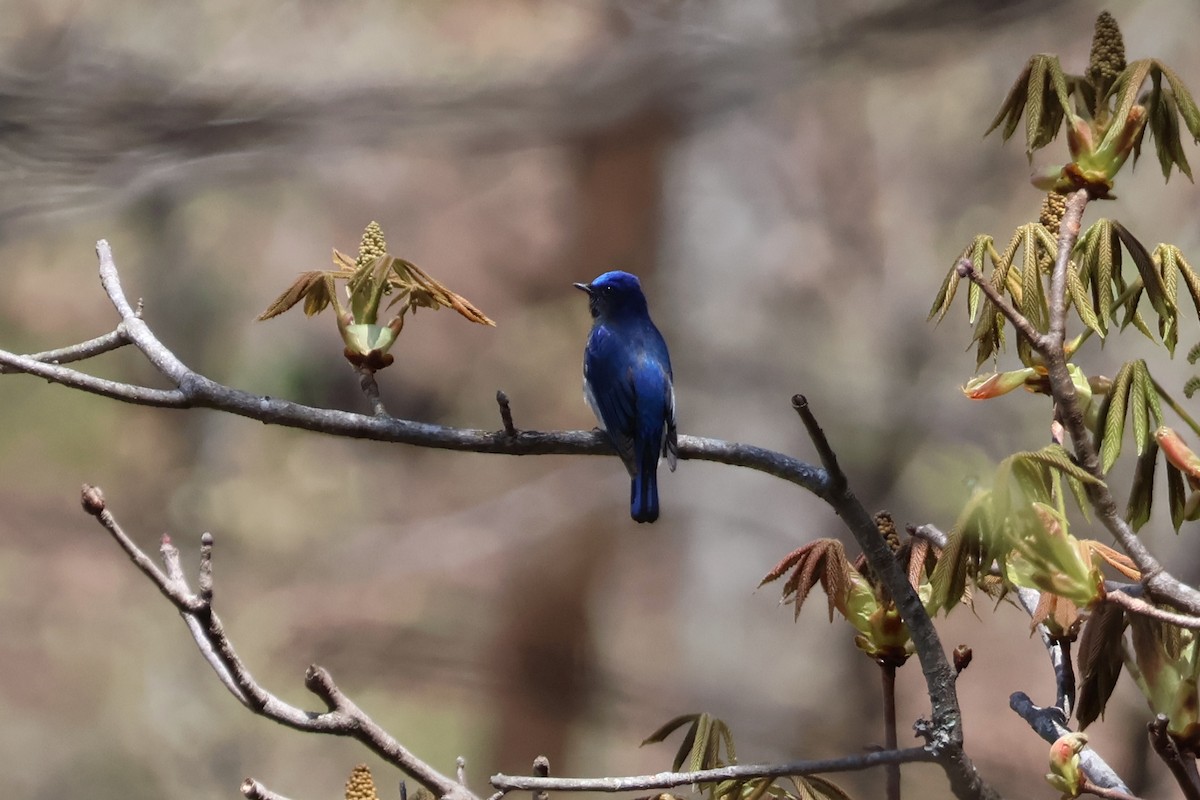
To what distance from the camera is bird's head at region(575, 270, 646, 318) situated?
135 cm

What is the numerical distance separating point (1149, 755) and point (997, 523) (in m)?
1.59

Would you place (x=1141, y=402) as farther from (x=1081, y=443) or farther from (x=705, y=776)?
(x=705, y=776)

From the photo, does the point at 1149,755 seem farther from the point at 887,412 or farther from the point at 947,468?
the point at 887,412

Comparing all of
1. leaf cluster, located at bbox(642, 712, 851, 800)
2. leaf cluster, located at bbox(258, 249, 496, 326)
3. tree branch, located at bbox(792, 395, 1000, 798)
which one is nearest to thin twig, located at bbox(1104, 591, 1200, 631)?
tree branch, located at bbox(792, 395, 1000, 798)

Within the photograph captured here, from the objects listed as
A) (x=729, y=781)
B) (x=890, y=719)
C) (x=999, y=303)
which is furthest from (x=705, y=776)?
(x=999, y=303)

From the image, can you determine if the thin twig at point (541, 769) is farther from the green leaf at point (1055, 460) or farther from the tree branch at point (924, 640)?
the green leaf at point (1055, 460)


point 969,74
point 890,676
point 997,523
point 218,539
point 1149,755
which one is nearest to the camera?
point 997,523

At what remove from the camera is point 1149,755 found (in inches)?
72.2

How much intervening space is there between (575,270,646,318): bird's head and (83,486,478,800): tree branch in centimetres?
80

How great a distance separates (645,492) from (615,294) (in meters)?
0.31

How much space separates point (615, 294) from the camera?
53.4 inches

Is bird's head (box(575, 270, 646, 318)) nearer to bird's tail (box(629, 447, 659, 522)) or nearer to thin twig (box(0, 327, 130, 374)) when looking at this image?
bird's tail (box(629, 447, 659, 522))

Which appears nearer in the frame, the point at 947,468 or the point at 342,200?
the point at 947,468

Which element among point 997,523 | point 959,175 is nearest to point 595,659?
point 959,175
